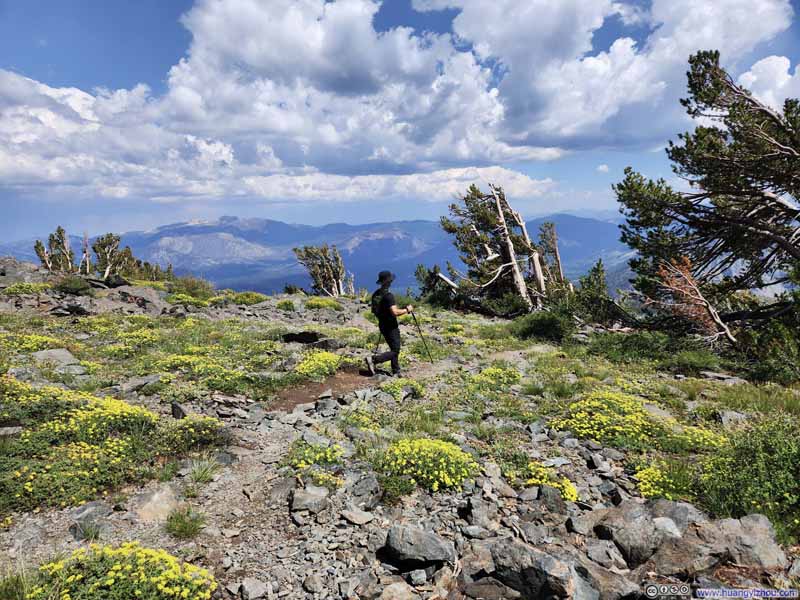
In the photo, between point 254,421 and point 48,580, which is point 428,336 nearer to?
point 254,421

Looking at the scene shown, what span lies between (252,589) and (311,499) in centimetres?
147

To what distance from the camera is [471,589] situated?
396 cm

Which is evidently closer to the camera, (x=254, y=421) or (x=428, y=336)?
(x=254, y=421)

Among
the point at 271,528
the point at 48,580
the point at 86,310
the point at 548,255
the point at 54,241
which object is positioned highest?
the point at 54,241

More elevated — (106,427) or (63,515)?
(106,427)

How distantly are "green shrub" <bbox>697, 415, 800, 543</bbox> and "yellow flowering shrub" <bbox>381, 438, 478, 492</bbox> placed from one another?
3.21 m

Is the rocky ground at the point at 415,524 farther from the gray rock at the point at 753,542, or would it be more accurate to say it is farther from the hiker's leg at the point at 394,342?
the hiker's leg at the point at 394,342

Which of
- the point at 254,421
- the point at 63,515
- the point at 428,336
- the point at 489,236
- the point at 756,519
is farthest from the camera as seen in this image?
the point at 489,236

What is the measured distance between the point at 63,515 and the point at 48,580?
65.7 inches

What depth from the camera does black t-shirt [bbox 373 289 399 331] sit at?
12.0m

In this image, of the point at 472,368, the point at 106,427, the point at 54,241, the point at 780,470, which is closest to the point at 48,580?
the point at 106,427

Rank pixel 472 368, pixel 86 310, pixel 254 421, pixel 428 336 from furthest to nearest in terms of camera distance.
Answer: pixel 86 310 < pixel 428 336 < pixel 472 368 < pixel 254 421

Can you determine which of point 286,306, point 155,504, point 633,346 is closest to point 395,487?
point 155,504

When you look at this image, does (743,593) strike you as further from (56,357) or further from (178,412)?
(56,357)
